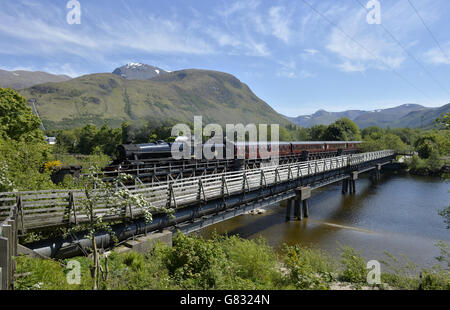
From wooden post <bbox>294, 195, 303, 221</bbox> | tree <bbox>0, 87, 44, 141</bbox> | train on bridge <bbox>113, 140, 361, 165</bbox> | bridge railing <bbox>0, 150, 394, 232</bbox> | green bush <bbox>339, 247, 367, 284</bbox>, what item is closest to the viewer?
bridge railing <bbox>0, 150, 394, 232</bbox>

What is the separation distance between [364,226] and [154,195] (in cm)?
1774

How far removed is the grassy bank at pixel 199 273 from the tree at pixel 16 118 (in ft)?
76.3

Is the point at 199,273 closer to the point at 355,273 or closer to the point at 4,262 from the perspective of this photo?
the point at 4,262

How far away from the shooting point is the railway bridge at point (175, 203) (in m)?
7.68

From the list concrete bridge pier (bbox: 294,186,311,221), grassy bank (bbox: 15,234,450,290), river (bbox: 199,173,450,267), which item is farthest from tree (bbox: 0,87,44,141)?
concrete bridge pier (bbox: 294,186,311,221)

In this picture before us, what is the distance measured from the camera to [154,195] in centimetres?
1134

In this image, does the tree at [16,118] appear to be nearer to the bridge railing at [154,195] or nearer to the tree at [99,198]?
the bridge railing at [154,195]

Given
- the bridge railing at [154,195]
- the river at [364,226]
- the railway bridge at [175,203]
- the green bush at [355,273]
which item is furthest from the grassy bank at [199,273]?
the river at [364,226]

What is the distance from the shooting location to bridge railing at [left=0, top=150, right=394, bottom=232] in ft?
25.1

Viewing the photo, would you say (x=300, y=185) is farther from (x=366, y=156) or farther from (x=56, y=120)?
(x=56, y=120)

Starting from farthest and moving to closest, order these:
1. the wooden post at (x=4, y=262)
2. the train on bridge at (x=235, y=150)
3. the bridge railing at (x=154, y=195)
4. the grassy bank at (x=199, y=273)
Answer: the train on bridge at (x=235, y=150) < the bridge railing at (x=154, y=195) < the grassy bank at (x=199, y=273) < the wooden post at (x=4, y=262)

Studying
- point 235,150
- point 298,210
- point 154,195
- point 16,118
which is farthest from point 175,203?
point 16,118

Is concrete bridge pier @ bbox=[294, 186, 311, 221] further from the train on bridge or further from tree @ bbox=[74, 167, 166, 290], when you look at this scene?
tree @ bbox=[74, 167, 166, 290]
